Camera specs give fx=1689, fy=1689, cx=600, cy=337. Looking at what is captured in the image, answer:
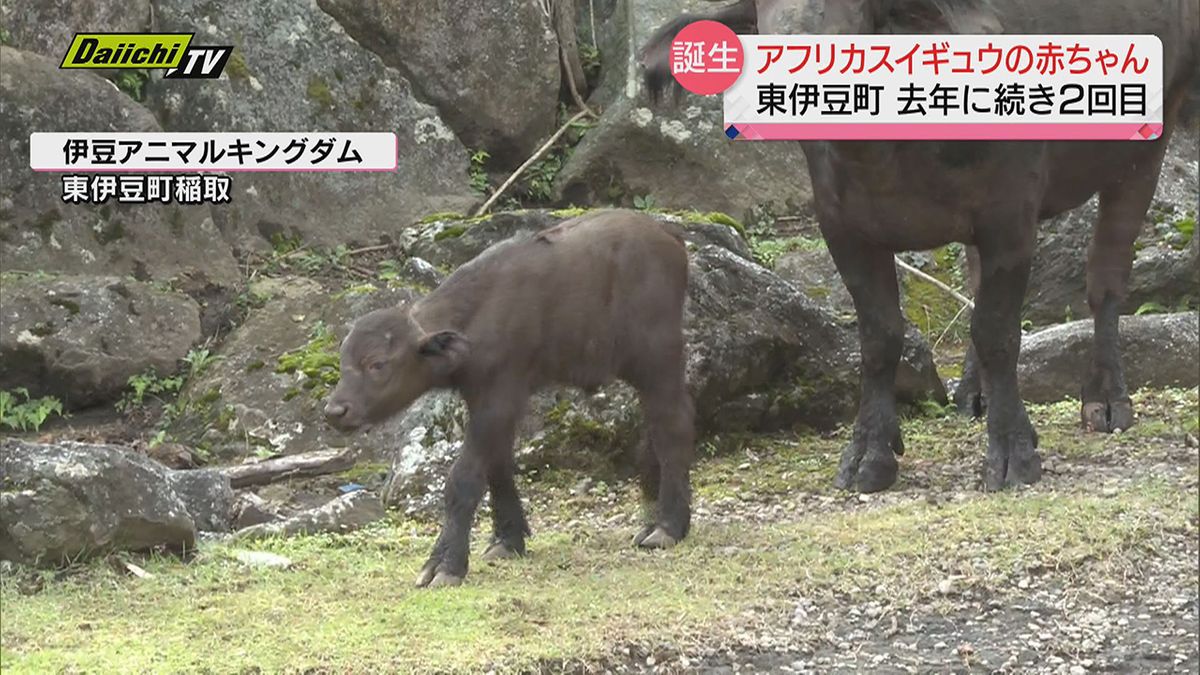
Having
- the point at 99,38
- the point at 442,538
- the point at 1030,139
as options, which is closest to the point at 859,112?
the point at 1030,139

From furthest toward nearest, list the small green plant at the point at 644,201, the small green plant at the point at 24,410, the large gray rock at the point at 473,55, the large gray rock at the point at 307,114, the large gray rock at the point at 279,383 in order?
the large gray rock at the point at 473,55 → the small green plant at the point at 644,201 → the large gray rock at the point at 307,114 → the small green plant at the point at 24,410 → the large gray rock at the point at 279,383

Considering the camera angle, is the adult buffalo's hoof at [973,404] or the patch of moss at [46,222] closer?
the adult buffalo's hoof at [973,404]

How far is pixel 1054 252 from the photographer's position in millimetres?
12562

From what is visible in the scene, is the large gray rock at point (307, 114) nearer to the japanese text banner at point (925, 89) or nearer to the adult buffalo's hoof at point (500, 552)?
the adult buffalo's hoof at point (500, 552)

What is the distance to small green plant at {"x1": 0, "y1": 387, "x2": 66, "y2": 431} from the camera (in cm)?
1064

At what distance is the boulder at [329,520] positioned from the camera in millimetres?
7730

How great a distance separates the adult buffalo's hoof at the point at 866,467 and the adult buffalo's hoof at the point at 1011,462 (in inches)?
19.5

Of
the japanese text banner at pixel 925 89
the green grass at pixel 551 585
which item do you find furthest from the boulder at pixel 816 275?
the japanese text banner at pixel 925 89

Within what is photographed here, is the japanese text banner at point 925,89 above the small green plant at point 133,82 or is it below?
below

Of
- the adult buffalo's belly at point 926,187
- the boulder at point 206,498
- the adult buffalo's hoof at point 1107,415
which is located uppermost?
the adult buffalo's belly at point 926,187

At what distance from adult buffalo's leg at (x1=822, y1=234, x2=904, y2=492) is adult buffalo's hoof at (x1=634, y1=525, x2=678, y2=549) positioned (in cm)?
161

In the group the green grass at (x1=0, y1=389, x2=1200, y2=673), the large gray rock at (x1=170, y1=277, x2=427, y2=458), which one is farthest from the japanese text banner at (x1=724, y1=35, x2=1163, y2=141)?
the large gray rock at (x1=170, y1=277, x2=427, y2=458)

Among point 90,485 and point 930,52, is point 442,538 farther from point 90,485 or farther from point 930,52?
point 930,52

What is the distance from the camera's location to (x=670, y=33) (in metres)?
8.31
